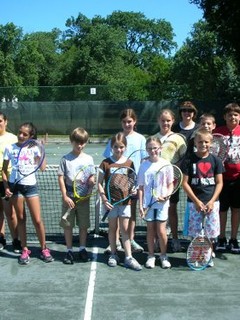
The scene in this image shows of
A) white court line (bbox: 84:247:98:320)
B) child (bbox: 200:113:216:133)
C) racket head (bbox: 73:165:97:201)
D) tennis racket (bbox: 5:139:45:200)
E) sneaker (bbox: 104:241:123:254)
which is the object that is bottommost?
white court line (bbox: 84:247:98:320)

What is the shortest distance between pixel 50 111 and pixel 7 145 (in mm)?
18158

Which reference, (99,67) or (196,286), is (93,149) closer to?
(196,286)

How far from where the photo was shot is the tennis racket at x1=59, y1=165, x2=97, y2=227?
5355 millimetres

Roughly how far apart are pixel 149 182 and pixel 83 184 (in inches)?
29.2

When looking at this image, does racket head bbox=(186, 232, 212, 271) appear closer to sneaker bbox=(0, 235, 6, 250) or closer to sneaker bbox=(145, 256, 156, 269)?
sneaker bbox=(145, 256, 156, 269)

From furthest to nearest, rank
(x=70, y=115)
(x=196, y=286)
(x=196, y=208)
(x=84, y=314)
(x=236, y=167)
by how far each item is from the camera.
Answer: (x=70, y=115) → (x=236, y=167) → (x=196, y=208) → (x=196, y=286) → (x=84, y=314)

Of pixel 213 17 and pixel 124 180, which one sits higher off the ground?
pixel 213 17

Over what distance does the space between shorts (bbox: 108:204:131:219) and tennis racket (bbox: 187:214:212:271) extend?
29.7 inches

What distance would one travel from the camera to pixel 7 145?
5.56 meters

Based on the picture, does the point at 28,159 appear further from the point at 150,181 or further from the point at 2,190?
the point at 150,181

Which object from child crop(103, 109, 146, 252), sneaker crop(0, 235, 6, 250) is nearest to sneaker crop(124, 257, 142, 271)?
child crop(103, 109, 146, 252)

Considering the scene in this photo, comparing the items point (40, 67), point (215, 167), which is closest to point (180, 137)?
point (215, 167)

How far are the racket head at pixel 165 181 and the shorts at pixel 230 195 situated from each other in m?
0.75

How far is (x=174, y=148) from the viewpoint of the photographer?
552 centimetres
